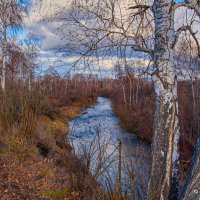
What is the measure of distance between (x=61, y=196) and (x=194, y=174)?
3.31 m

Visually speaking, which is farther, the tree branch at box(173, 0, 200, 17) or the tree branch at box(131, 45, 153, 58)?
the tree branch at box(131, 45, 153, 58)

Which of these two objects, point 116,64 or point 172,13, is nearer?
point 172,13

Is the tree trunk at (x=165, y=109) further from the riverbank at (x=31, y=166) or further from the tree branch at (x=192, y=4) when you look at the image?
the riverbank at (x=31, y=166)

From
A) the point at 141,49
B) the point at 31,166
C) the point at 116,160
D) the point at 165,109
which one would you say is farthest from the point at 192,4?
the point at 31,166

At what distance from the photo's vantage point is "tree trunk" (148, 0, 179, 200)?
121 inches

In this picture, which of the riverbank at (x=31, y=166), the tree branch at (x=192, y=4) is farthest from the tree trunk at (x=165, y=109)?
the riverbank at (x=31, y=166)

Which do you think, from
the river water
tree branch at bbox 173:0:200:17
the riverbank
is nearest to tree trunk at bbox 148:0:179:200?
tree branch at bbox 173:0:200:17

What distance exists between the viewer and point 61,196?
16.4 ft

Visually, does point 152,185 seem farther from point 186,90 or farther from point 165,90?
point 186,90

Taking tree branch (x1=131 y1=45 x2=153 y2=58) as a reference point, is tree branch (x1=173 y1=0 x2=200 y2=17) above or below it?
above

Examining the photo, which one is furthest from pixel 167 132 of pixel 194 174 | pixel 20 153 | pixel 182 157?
pixel 182 157

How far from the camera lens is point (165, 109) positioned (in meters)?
3.12

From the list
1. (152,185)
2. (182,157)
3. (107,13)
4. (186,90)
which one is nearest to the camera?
(152,185)

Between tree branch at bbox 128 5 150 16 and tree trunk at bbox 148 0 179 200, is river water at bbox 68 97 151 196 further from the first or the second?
tree branch at bbox 128 5 150 16
